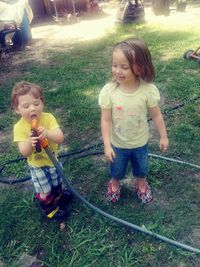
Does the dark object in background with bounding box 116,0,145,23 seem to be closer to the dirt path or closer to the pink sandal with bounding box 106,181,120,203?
the dirt path

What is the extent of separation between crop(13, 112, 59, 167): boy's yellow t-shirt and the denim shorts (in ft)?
1.86

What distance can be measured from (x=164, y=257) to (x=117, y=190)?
82 cm

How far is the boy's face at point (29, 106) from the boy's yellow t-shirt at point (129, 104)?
511mm

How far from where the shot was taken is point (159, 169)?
3.72 meters

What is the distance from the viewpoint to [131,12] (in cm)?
1020

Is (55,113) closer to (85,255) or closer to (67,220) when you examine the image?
(67,220)

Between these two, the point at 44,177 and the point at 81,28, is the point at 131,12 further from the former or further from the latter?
the point at 44,177

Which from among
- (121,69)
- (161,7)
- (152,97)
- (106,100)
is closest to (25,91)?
(106,100)

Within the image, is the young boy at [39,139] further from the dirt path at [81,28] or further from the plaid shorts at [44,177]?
the dirt path at [81,28]

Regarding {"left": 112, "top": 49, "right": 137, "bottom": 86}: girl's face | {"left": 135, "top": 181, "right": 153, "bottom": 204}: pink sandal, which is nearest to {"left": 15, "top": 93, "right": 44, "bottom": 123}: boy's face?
{"left": 112, "top": 49, "right": 137, "bottom": 86}: girl's face

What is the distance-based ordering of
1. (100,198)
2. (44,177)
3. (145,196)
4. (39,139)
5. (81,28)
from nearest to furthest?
1. (39,139)
2. (44,177)
3. (145,196)
4. (100,198)
5. (81,28)

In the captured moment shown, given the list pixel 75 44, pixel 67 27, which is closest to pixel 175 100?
pixel 75 44

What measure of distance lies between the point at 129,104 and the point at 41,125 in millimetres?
745

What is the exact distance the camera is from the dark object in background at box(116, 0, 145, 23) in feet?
33.4
